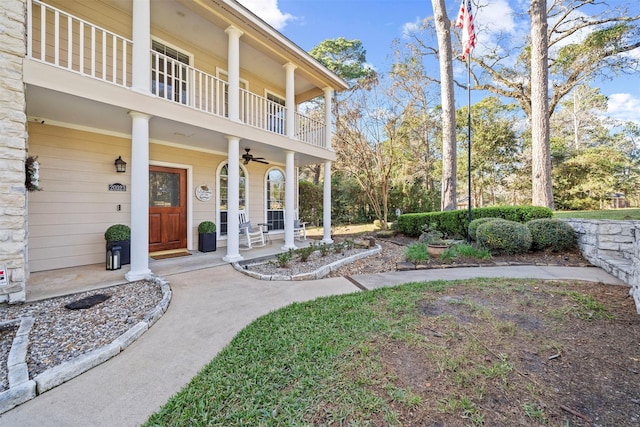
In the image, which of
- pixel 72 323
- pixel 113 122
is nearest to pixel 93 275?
pixel 72 323

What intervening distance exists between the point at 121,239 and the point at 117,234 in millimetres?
117

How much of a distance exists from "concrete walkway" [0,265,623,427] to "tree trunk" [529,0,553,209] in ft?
16.5

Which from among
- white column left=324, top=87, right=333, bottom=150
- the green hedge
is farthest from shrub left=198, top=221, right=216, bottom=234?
the green hedge

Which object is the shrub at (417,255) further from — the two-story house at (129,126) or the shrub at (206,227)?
the shrub at (206,227)

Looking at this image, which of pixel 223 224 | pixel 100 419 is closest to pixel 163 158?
pixel 223 224

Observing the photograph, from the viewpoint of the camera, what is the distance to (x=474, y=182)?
17125 mm

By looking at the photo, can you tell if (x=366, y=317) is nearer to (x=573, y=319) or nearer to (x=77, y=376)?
(x=573, y=319)

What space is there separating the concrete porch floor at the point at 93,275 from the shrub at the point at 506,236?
204 inches

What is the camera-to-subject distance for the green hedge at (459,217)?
692 cm

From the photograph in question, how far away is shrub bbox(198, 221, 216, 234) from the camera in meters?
6.73

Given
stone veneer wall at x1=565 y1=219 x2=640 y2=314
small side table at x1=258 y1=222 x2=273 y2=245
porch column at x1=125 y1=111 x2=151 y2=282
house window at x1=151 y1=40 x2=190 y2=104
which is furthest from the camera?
small side table at x1=258 y1=222 x2=273 y2=245

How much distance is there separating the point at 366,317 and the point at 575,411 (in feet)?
5.64

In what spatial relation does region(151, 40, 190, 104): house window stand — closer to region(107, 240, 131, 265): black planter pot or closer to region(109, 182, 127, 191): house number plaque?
region(109, 182, 127, 191): house number plaque

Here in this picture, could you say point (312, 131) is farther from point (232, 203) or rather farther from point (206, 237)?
point (206, 237)
